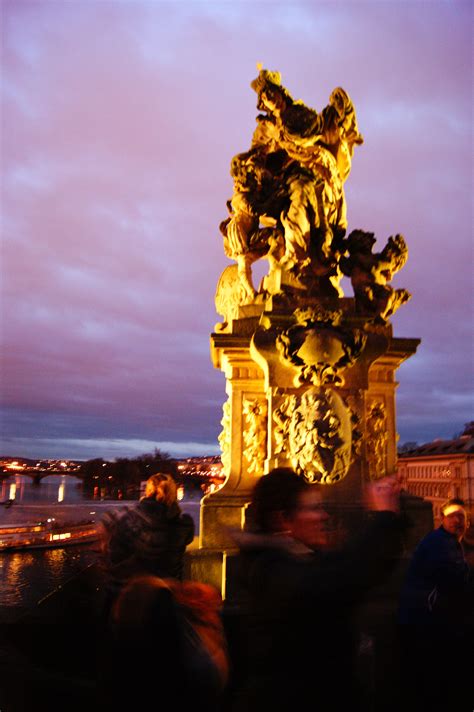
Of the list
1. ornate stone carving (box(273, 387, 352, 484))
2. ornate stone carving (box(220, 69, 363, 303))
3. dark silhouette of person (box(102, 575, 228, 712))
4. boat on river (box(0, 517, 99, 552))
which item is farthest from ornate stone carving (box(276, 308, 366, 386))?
boat on river (box(0, 517, 99, 552))

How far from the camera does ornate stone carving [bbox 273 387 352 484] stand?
5.11 metres

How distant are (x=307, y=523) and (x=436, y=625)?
1674 millimetres

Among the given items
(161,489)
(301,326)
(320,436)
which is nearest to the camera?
(161,489)

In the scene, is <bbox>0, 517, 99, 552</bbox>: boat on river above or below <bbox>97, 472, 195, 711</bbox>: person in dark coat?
below

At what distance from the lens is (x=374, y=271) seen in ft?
21.1

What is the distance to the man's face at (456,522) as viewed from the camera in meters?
3.41

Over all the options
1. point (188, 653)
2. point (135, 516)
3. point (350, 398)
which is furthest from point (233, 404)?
point (188, 653)

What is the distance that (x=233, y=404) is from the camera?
5949 mm

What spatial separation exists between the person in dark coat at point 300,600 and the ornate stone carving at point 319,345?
131 inches

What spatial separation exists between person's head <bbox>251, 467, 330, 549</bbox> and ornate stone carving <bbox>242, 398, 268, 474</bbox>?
3.66 metres

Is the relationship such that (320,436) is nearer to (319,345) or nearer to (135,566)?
(319,345)

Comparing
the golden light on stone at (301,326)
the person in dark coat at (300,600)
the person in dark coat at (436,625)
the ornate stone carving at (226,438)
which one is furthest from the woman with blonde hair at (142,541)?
the ornate stone carving at (226,438)

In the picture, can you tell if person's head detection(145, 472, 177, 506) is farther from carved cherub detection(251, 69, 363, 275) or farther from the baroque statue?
carved cherub detection(251, 69, 363, 275)

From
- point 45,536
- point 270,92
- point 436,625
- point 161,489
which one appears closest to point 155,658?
point 161,489
